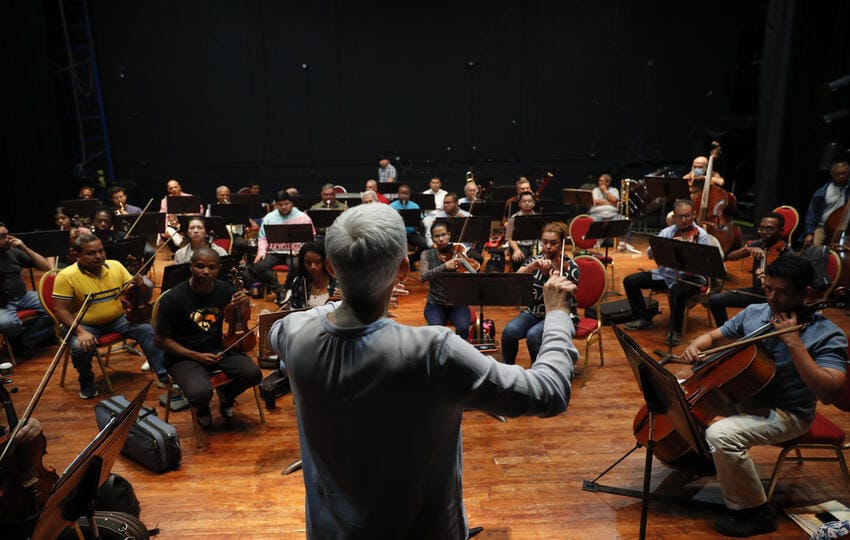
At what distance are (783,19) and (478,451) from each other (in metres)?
8.61

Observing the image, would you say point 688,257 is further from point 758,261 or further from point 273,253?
point 273,253

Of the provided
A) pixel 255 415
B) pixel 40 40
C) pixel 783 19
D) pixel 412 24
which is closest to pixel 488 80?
pixel 412 24

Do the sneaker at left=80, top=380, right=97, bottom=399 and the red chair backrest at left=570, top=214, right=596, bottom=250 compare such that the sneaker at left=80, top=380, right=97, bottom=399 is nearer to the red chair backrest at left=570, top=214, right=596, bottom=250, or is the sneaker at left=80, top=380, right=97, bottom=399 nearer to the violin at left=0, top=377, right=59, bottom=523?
the violin at left=0, top=377, right=59, bottom=523

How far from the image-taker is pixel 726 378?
2.72 metres

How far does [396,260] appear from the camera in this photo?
1.24 m

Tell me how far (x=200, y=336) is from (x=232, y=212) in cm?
387

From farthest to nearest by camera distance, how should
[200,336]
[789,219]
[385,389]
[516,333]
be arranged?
[789,219]
[516,333]
[200,336]
[385,389]

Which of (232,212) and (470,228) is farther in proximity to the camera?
(232,212)

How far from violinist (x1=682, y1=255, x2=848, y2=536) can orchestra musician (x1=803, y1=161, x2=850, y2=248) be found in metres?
4.23

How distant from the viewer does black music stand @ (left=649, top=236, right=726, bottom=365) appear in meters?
4.71

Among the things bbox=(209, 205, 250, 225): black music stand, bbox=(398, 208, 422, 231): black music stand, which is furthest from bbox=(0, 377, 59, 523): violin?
bbox=(398, 208, 422, 231): black music stand

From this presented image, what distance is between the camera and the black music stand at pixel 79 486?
1627mm

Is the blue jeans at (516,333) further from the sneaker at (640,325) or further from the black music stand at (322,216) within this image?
the black music stand at (322,216)

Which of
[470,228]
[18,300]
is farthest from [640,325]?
[18,300]
